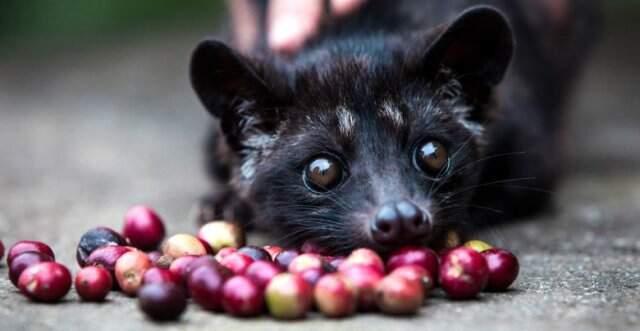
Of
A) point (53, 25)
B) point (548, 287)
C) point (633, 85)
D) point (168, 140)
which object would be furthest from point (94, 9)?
point (548, 287)

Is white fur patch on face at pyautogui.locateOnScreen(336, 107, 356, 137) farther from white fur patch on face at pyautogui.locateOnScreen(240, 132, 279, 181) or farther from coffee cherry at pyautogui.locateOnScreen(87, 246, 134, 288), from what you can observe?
coffee cherry at pyautogui.locateOnScreen(87, 246, 134, 288)

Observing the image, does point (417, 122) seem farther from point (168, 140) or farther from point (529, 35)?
point (168, 140)

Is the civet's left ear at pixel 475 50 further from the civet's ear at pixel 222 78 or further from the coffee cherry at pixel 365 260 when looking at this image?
the coffee cherry at pixel 365 260

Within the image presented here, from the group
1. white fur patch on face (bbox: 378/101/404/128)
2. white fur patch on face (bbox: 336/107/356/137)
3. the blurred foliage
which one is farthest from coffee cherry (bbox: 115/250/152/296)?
the blurred foliage

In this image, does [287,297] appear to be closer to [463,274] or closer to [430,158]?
[463,274]

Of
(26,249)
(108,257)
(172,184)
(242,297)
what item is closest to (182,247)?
(108,257)

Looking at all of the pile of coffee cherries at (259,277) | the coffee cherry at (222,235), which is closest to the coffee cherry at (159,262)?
the pile of coffee cherries at (259,277)

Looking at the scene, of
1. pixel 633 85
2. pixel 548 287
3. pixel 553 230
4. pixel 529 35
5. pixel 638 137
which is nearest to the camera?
pixel 548 287
